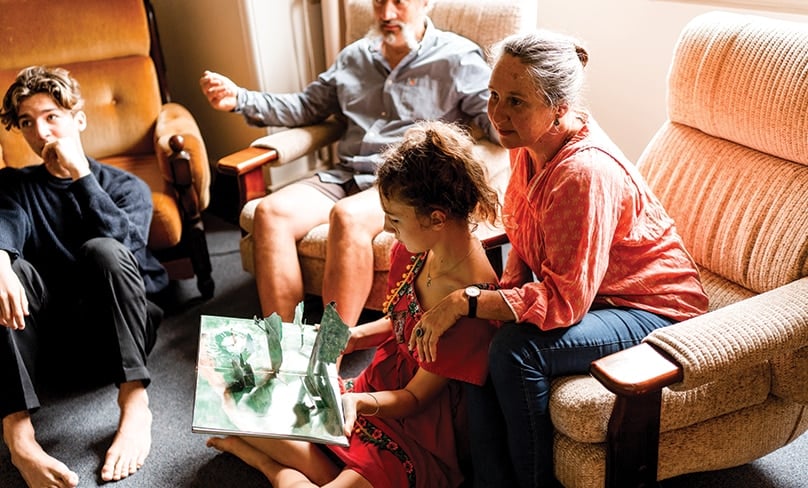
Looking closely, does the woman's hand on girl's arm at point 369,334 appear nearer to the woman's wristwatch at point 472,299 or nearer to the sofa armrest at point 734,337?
the woman's wristwatch at point 472,299

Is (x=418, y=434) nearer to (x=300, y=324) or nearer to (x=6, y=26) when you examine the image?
(x=300, y=324)

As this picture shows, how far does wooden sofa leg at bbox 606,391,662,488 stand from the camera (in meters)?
1.36

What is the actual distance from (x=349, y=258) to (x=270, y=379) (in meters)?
0.62

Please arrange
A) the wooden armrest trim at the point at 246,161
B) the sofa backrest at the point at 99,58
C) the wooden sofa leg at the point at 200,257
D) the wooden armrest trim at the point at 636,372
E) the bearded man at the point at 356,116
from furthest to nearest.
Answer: the sofa backrest at the point at 99,58 < the wooden sofa leg at the point at 200,257 < the wooden armrest trim at the point at 246,161 < the bearded man at the point at 356,116 < the wooden armrest trim at the point at 636,372

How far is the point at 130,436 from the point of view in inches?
76.5

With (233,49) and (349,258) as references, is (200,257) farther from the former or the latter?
→ (233,49)

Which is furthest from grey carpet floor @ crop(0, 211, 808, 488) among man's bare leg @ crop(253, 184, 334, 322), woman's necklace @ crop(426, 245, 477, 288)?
woman's necklace @ crop(426, 245, 477, 288)

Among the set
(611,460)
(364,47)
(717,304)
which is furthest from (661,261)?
(364,47)

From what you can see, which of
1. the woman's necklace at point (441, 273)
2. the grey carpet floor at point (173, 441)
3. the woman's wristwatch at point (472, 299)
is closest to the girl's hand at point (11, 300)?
the grey carpet floor at point (173, 441)

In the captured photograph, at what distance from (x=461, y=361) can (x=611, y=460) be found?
0.36 meters

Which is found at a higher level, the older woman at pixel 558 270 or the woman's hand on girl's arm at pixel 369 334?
the older woman at pixel 558 270

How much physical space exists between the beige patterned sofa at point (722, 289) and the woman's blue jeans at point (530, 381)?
0.12ft

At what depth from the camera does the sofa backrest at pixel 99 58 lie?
8.71 feet

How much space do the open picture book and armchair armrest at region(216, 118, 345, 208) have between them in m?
0.80
